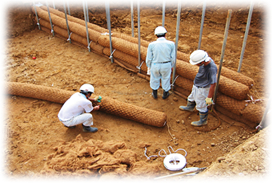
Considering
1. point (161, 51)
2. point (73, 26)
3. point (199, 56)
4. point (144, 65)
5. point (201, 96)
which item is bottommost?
point (144, 65)

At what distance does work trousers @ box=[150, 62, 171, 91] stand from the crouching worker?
5.18ft

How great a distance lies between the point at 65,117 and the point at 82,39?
4316 millimetres

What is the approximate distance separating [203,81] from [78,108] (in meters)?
2.40

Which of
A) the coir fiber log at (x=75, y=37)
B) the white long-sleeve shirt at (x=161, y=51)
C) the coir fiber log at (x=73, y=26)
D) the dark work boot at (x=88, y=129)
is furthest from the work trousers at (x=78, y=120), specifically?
the coir fiber log at (x=73, y=26)

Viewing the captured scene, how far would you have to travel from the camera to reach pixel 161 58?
460cm

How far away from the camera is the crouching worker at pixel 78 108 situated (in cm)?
385

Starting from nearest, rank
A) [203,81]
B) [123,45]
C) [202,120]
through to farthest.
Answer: [203,81]
[202,120]
[123,45]

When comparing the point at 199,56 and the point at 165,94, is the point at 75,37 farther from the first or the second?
the point at 199,56

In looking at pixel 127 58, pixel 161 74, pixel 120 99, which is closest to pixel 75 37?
pixel 127 58

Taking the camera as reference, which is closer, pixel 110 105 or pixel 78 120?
pixel 78 120

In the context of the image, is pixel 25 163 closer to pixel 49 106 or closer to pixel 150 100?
pixel 49 106

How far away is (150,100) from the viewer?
5.15 meters

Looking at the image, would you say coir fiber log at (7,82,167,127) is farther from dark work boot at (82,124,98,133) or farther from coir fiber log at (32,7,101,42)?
coir fiber log at (32,7,101,42)

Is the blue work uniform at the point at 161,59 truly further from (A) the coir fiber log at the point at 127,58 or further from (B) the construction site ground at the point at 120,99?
(A) the coir fiber log at the point at 127,58
